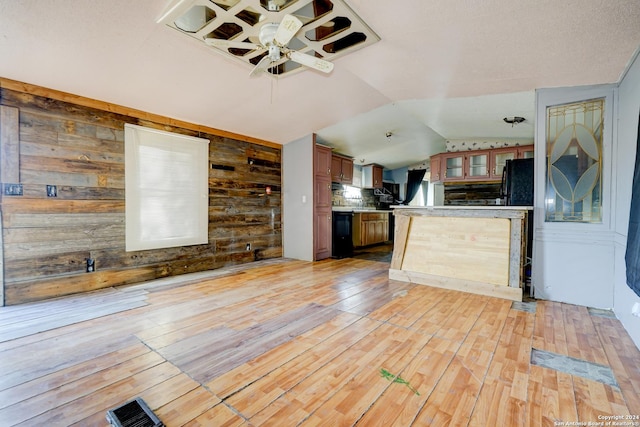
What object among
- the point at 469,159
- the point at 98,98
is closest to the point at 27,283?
the point at 98,98

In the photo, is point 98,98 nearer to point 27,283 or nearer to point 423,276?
point 27,283

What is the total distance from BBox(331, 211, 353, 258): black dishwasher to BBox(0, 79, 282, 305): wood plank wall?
2.62 m

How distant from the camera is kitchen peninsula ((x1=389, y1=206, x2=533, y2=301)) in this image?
3.17 metres

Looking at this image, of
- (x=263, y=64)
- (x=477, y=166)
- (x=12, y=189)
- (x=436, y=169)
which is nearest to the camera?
(x=263, y=64)

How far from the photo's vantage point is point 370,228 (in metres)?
7.18

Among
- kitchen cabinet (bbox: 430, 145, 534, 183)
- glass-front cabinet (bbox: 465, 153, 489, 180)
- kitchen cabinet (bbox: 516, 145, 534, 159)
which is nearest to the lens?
kitchen cabinet (bbox: 516, 145, 534, 159)

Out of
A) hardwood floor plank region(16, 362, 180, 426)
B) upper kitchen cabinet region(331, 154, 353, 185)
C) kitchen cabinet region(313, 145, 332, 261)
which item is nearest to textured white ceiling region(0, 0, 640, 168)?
kitchen cabinet region(313, 145, 332, 261)

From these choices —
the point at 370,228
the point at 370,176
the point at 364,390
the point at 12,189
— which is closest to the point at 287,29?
the point at 364,390

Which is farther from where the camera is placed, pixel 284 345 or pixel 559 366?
pixel 284 345

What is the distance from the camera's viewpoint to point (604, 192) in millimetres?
2789

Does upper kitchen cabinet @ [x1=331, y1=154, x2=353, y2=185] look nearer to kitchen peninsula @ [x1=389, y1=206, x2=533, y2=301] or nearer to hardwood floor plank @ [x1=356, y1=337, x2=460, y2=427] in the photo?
kitchen peninsula @ [x1=389, y1=206, x2=533, y2=301]

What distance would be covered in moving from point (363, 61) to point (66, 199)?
3656 millimetres

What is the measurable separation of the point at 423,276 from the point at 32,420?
143 inches

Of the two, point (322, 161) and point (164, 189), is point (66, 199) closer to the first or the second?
point (164, 189)
